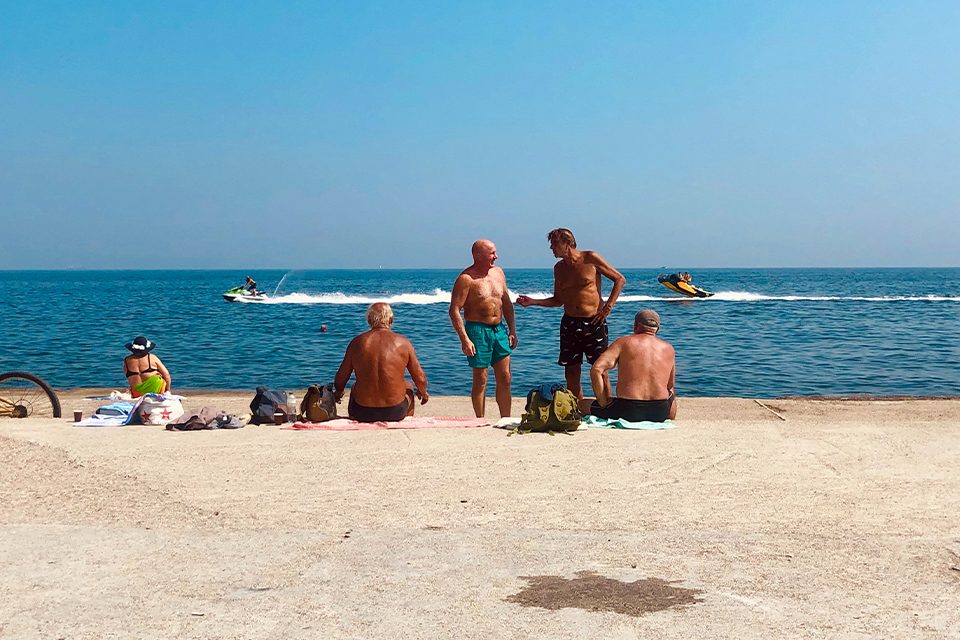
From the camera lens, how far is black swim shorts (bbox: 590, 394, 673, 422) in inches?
291

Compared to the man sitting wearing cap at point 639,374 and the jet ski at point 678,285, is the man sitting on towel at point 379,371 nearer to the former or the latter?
the man sitting wearing cap at point 639,374

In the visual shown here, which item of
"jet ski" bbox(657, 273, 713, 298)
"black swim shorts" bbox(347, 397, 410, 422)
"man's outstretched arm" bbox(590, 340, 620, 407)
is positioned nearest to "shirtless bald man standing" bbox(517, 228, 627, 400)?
"man's outstretched arm" bbox(590, 340, 620, 407)

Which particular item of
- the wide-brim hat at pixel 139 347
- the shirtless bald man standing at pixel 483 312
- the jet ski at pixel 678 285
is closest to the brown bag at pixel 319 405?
the shirtless bald man standing at pixel 483 312

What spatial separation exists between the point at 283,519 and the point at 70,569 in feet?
3.94

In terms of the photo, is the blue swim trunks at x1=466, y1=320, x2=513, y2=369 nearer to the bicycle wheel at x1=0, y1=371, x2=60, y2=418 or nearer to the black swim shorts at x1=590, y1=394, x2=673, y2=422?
the black swim shorts at x1=590, y1=394, x2=673, y2=422

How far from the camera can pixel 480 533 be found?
4.54 meters

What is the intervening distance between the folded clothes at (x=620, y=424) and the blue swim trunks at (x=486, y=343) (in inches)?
43.1

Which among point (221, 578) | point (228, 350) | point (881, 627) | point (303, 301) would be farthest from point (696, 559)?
point (303, 301)

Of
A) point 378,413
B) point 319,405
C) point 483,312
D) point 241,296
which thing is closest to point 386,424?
point 378,413

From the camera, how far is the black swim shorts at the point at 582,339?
805cm

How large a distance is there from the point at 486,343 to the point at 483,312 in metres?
0.31

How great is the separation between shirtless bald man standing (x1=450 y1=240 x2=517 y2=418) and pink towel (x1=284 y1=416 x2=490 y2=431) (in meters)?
0.66

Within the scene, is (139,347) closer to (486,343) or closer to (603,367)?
(486,343)

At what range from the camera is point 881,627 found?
328 centimetres
